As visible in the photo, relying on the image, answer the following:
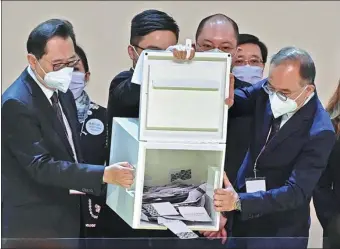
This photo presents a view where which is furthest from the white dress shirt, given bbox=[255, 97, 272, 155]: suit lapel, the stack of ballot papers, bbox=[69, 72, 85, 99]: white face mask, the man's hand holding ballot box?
bbox=[255, 97, 272, 155]: suit lapel

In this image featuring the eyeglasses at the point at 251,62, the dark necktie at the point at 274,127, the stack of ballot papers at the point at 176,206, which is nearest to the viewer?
the stack of ballot papers at the point at 176,206

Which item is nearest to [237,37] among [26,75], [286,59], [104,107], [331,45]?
[286,59]

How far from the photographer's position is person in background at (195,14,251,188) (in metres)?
2.17

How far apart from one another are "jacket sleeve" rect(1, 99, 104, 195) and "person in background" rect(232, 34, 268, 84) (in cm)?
61

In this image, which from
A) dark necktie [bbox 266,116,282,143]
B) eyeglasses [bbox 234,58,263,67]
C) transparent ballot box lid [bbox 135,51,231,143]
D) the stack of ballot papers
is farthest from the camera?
eyeglasses [bbox 234,58,263,67]

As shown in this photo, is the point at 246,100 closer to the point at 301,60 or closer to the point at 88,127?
the point at 301,60

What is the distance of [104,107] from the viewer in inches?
87.7

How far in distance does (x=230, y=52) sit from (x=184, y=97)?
0.31 m

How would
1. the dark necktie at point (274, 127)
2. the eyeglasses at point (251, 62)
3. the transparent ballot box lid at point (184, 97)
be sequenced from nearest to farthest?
1. the transparent ballot box lid at point (184, 97)
2. the dark necktie at point (274, 127)
3. the eyeglasses at point (251, 62)

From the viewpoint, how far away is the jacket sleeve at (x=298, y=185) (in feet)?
6.92

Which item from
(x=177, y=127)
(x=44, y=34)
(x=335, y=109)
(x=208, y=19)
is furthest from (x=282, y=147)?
(x=44, y=34)

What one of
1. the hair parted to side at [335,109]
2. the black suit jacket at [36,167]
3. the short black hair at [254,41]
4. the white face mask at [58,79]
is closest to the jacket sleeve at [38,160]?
the black suit jacket at [36,167]

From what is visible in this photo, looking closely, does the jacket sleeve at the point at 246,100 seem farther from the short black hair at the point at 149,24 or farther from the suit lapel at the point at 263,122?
the short black hair at the point at 149,24

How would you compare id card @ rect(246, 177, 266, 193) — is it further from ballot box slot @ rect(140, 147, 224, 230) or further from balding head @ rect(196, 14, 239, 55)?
balding head @ rect(196, 14, 239, 55)
